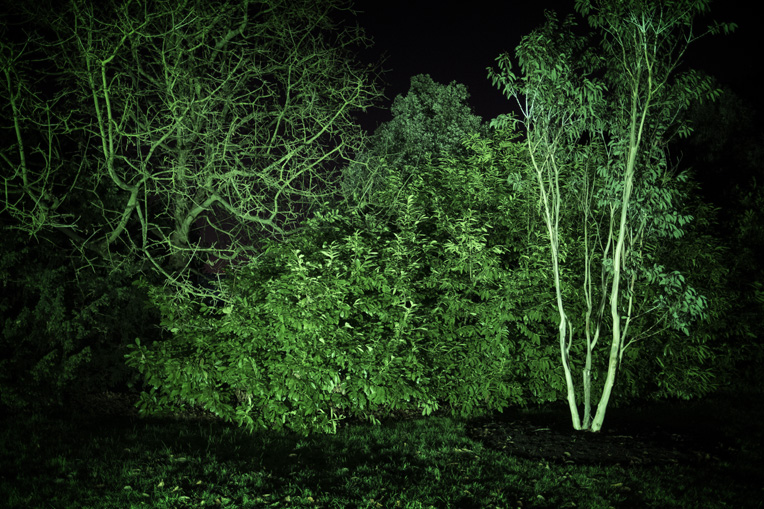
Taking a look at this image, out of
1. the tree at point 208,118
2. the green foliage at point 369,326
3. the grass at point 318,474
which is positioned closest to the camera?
the grass at point 318,474

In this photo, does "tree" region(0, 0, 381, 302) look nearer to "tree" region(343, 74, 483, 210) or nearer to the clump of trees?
the clump of trees

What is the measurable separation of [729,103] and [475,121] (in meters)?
7.82

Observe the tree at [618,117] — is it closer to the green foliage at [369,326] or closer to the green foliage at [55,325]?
the green foliage at [369,326]

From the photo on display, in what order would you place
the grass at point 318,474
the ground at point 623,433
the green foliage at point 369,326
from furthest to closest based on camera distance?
the green foliage at point 369,326 → the ground at point 623,433 → the grass at point 318,474

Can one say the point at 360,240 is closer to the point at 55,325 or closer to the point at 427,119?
the point at 55,325

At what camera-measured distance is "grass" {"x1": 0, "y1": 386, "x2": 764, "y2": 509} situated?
437 centimetres

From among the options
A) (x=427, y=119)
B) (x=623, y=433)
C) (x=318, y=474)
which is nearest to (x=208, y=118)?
(x=318, y=474)

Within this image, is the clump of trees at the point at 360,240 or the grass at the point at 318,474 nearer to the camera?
the grass at the point at 318,474

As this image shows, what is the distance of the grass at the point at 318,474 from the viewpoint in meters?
4.37

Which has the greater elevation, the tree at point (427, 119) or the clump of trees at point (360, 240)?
the tree at point (427, 119)

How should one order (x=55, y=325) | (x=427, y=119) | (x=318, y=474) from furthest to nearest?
(x=427, y=119) → (x=55, y=325) → (x=318, y=474)

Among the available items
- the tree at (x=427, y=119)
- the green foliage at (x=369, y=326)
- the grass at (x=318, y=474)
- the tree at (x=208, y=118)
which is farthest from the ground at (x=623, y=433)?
the tree at (x=427, y=119)

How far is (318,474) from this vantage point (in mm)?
4965

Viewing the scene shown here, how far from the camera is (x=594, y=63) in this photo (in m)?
6.77
